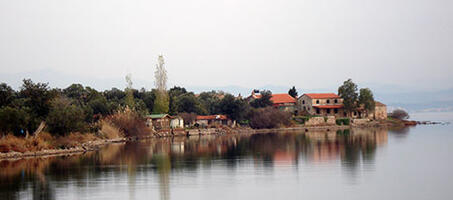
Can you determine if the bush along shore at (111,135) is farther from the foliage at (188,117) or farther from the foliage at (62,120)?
the foliage at (188,117)

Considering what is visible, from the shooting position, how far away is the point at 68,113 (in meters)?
44.3

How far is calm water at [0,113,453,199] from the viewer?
72.4 feet

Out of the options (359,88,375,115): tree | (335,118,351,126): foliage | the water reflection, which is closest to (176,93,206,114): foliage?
(335,118,351,126): foliage

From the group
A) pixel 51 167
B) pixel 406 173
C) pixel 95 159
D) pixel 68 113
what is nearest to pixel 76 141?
pixel 68 113

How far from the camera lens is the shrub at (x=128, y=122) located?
60775 millimetres

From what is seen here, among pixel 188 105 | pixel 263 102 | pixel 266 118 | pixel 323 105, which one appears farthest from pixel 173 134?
pixel 323 105

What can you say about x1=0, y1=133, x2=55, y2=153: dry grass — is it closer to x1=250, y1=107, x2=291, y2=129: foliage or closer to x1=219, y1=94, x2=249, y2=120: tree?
x1=219, y1=94, x2=249, y2=120: tree

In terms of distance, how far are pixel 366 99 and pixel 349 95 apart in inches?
110

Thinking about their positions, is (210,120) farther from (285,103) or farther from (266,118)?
(285,103)

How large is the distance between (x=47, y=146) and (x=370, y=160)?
24914mm

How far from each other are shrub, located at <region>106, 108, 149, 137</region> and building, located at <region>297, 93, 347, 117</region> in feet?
112

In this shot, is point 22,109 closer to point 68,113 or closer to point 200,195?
point 68,113

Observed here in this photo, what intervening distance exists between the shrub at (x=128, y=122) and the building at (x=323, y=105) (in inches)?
1349

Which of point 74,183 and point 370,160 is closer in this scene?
point 74,183
